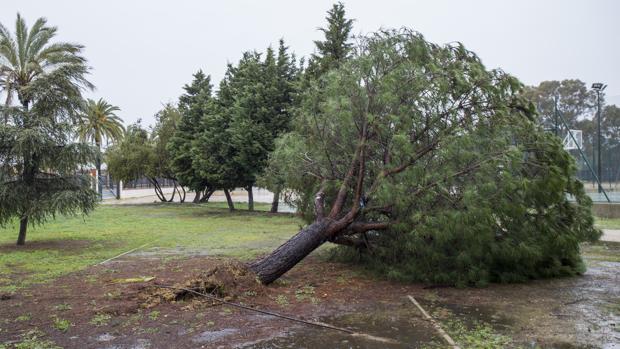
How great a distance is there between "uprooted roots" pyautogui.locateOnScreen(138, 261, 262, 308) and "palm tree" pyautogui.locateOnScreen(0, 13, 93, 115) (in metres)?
7.36

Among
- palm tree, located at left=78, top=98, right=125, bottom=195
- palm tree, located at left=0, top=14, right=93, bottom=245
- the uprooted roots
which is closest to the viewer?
the uprooted roots

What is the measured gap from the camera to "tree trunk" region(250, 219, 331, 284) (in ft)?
23.5

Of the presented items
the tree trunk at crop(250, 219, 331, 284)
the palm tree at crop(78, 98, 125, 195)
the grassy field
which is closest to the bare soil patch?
the tree trunk at crop(250, 219, 331, 284)

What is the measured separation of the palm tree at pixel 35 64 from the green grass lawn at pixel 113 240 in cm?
333

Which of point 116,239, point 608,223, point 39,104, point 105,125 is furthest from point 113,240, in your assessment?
point 105,125

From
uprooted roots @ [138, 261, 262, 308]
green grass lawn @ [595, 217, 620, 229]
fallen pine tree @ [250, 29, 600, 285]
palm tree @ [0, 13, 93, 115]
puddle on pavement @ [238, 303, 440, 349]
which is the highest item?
palm tree @ [0, 13, 93, 115]

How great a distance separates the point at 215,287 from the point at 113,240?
7465 millimetres

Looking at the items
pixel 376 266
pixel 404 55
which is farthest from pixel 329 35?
pixel 376 266

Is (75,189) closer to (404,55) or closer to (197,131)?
(404,55)

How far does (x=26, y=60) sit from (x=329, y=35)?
33.3ft

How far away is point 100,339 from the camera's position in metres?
5.01

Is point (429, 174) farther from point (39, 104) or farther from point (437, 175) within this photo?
point (39, 104)

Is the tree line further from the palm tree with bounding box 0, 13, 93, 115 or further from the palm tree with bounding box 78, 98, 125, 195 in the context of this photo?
the palm tree with bounding box 78, 98, 125, 195

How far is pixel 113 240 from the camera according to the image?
1309 centimetres
